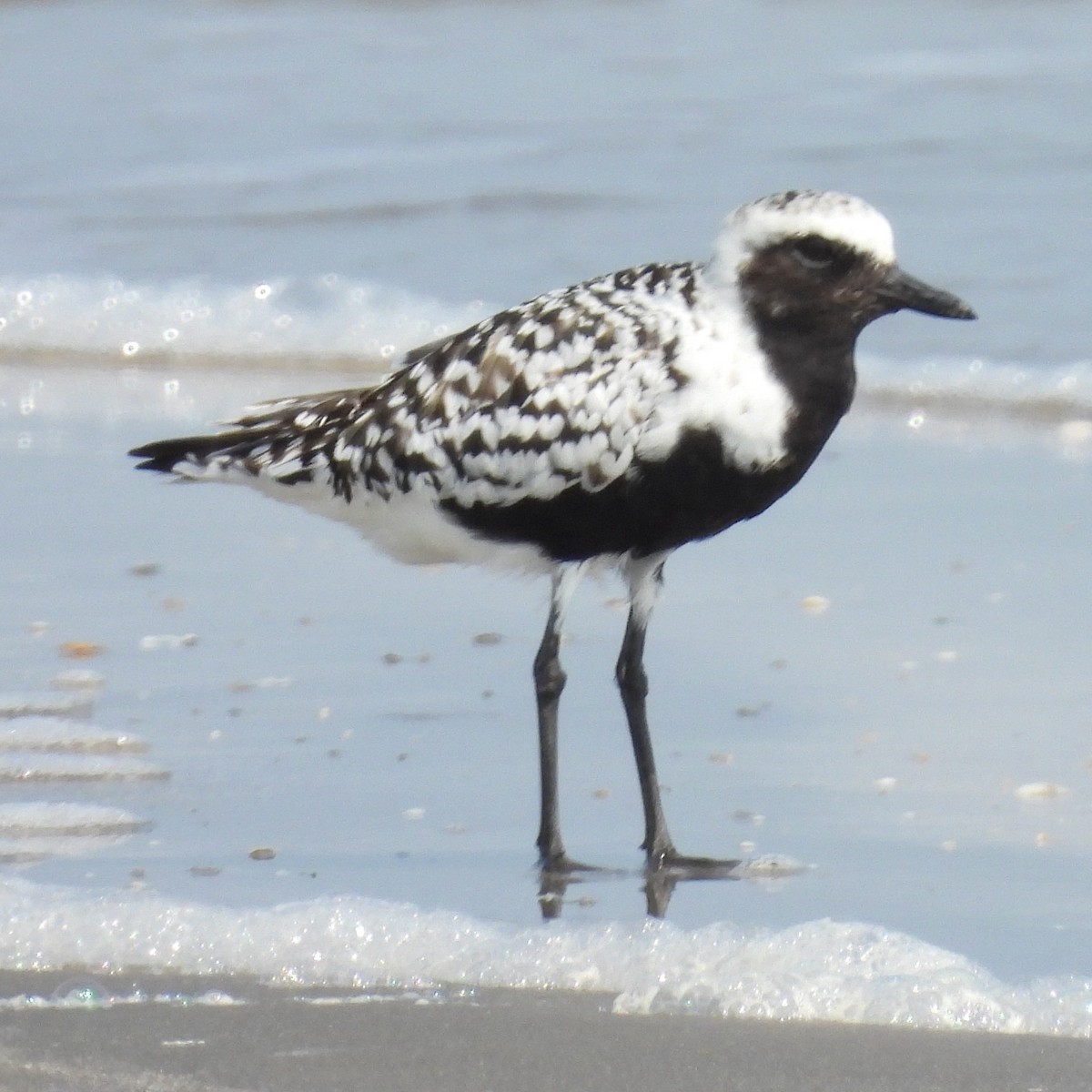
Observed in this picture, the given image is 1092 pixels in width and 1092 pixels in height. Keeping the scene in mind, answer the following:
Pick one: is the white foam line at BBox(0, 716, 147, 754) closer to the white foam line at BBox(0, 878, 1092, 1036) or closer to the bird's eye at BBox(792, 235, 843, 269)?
the white foam line at BBox(0, 878, 1092, 1036)

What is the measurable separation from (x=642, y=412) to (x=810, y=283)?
359mm

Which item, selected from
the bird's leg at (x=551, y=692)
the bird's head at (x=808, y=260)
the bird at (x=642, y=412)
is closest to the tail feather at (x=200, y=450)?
the bird at (x=642, y=412)

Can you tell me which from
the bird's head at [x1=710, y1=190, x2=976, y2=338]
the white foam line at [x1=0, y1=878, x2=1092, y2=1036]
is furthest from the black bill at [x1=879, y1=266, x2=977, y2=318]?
the white foam line at [x1=0, y1=878, x2=1092, y2=1036]

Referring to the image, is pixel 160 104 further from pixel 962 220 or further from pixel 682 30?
pixel 962 220

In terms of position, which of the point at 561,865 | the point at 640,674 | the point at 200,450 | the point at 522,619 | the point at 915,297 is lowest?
the point at 561,865

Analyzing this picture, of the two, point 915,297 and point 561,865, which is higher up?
point 915,297

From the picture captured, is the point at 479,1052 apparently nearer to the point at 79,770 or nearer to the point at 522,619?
the point at 79,770

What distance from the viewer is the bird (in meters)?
3.92

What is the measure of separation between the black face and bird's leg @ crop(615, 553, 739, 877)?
516mm

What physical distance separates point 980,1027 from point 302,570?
2.88 meters

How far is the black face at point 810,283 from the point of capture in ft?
13.0

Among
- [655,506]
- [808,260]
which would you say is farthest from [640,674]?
[808,260]

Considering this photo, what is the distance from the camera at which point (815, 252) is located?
13.0ft

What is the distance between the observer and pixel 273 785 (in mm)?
4258
